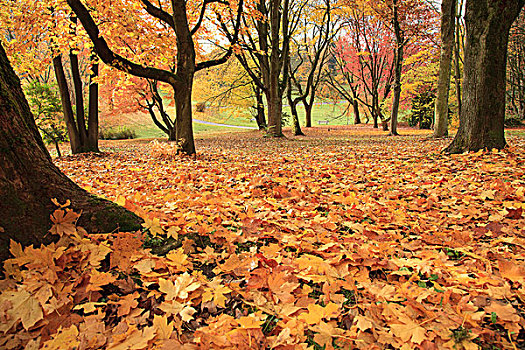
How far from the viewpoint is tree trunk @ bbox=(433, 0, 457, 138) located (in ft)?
31.6

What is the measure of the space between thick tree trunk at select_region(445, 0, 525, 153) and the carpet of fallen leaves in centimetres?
297

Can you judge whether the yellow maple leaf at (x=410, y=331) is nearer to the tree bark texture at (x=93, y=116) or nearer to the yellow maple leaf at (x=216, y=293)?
the yellow maple leaf at (x=216, y=293)

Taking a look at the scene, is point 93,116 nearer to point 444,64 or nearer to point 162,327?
point 162,327

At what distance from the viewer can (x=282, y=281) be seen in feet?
4.92

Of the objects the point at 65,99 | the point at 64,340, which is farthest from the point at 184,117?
the point at 64,340

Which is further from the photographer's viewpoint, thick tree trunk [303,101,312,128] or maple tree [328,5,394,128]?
thick tree trunk [303,101,312,128]

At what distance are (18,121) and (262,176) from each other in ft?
10.8

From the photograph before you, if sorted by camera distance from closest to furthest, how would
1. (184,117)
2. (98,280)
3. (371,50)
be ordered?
(98,280)
(184,117)
(371,50)

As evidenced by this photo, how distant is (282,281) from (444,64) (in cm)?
1153

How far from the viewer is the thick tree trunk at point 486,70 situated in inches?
191

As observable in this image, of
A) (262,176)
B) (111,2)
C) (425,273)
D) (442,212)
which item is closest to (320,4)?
(111,2)

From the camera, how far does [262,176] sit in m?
4.55

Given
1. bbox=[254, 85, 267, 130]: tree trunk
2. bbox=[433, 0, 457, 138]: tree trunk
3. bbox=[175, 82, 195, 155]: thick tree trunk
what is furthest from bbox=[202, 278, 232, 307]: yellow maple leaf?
bbox=[254, 85, 267, 130]: tree trunk

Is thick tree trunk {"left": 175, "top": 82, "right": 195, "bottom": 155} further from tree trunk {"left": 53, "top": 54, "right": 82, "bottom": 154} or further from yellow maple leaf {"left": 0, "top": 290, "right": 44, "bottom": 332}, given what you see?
yellow maple leaf {"left": 0, "top": 290, "right": 44, "bottom": 332}
